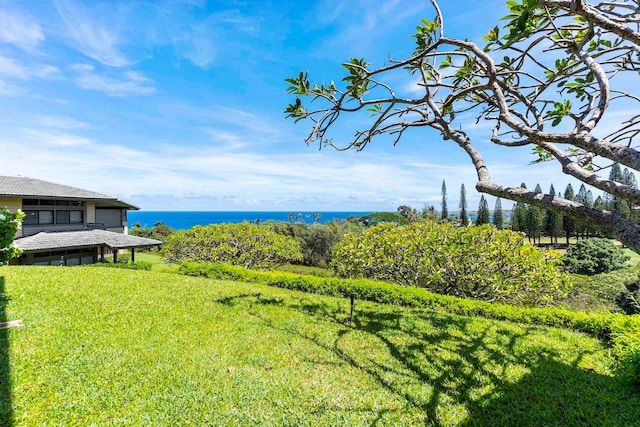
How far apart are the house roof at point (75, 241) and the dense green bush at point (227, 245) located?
354 cm

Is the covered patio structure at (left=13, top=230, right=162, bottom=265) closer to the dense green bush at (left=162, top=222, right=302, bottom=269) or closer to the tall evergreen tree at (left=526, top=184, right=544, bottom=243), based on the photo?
the dense green bush at (left=162, top=222, right=302, bottom=269)

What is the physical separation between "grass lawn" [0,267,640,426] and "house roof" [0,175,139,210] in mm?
13615

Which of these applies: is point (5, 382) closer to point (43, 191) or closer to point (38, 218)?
point (43, 191)

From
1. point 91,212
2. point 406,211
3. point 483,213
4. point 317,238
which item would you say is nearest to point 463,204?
point 483,213

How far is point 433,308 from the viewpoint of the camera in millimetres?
7906

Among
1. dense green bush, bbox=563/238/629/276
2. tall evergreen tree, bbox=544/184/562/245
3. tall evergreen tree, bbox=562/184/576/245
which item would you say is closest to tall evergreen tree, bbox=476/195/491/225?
tall evergreen tree, bbox=544/184/562/245

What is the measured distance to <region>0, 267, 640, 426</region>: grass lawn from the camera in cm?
320

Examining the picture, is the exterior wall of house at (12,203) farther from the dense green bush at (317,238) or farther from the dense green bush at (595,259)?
the dense green bush at (595,259)

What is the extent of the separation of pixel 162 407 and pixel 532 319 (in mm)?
7812

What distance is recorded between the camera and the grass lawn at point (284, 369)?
3201 millimetres

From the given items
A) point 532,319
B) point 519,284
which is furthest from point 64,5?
point 519,284

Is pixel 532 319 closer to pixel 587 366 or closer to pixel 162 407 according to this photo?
pixel 587 366

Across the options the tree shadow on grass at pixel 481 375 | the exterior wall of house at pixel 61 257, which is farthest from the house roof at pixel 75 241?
the tree shadow on grass at pixel 481 375

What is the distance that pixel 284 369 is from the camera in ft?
13.5
